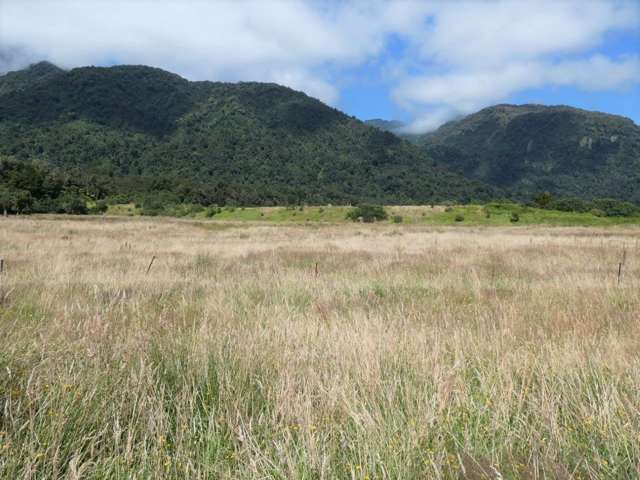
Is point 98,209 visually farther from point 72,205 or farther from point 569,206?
point 569,206

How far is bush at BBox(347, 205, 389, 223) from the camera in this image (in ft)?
177

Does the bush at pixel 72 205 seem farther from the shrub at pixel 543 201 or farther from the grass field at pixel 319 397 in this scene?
the shrub at pixel 543 201

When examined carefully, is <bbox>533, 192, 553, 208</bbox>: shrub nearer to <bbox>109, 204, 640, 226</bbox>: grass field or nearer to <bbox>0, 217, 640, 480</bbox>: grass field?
<bbox>109, 204, 640, 226</bbox>: grass field

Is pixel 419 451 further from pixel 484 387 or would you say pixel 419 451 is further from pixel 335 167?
pixel 335 167

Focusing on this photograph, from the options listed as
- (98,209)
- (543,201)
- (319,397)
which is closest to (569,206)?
(543,201)

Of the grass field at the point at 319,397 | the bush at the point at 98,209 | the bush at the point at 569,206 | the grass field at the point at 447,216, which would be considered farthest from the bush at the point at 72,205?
the bush at the point at 569,206

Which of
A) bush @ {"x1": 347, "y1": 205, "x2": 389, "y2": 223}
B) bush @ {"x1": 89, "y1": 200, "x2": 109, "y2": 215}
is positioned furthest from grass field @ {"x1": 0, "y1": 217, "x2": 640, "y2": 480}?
bush @ {"x1": 89, "y1": 200, "x2": 109, "y2": 215}

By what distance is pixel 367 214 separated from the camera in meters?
54.6

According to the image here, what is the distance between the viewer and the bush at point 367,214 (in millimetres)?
53825

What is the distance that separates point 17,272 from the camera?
943 centimetres

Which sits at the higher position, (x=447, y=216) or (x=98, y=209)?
(x=447, y=216)

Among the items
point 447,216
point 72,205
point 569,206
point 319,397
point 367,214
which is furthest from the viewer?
point 569,206

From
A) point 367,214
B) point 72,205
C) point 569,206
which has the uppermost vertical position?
point 569,206

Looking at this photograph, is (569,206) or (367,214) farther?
(569,206)
